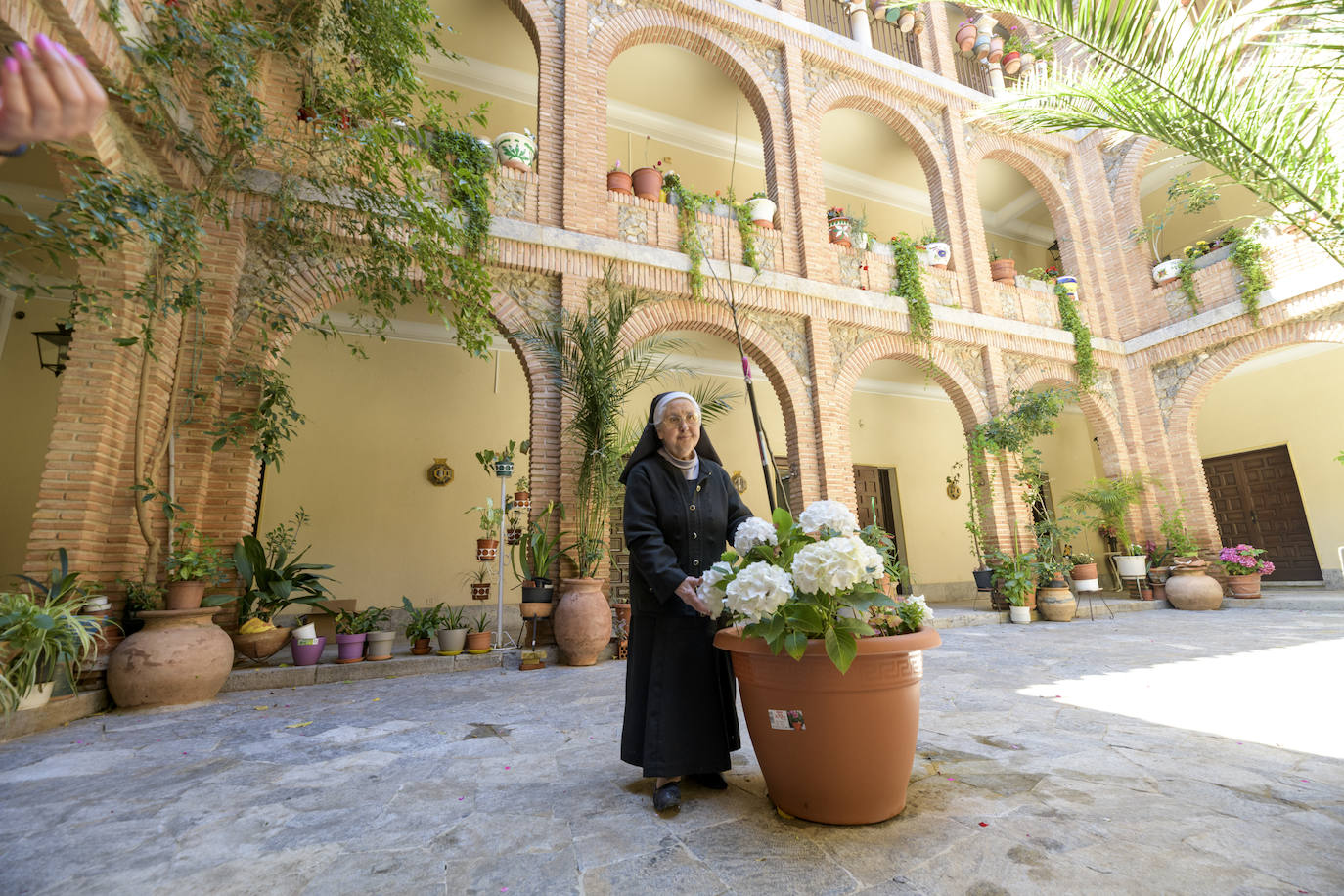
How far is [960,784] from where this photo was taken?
2.21m

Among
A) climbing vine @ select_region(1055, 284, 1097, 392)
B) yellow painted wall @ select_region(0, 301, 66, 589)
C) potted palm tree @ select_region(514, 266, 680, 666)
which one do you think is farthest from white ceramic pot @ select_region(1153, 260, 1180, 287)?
yellow painted wall @ select_region(0, 301, 66, 589)

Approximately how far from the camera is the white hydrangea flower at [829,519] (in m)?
1.95

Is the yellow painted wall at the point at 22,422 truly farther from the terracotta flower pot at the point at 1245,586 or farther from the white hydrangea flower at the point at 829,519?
the terracotta flower pot at the point at 1245,586

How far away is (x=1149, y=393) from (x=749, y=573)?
11.3 metres

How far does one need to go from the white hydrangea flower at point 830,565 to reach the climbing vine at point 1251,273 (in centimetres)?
1067

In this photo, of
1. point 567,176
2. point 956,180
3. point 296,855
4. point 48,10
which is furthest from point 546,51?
point 296,855

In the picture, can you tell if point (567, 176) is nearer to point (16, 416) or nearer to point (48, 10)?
point (48, 10)

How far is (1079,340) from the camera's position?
9.90 m

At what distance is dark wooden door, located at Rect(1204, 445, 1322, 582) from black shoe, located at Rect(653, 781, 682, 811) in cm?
1246

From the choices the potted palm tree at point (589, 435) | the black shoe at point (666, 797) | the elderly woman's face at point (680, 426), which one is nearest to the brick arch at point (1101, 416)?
the potted palm tree at point (589, 435)

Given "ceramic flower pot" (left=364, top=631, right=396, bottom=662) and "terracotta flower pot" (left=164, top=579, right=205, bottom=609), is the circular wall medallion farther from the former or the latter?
"terracotta flower pot" (left=164, top=579, right=205, bottom=609)

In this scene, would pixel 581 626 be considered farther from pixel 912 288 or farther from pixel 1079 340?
pixel 1079 340

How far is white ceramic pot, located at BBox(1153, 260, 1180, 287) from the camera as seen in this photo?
9756 mm

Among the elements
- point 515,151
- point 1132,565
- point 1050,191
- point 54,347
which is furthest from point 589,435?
point 1050,191
